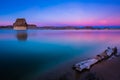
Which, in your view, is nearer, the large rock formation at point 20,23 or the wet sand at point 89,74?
the wet sand at point 89,74

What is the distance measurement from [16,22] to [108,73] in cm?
14895

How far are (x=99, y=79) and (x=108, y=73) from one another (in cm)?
127

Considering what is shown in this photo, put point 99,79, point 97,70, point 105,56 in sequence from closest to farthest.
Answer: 1. point 99,79
2. point 97,70
3. point 105,56

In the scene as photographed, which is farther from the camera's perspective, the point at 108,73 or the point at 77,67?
the point at 77,67

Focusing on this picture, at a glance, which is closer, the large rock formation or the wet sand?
the wet sand

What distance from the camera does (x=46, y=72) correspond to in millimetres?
9672

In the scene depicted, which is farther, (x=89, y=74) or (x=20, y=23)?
(x=20, y=23)

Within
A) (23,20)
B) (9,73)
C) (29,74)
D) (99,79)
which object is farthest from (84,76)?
(23,20)

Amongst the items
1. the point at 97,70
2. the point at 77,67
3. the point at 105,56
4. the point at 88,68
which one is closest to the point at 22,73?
the point at 77,67

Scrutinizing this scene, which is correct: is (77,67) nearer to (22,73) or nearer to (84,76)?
(84,76)

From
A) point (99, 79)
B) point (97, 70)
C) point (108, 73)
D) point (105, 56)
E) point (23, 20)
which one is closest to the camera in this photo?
point (99, 79)

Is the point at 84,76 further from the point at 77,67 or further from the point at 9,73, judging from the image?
the point at 9,73

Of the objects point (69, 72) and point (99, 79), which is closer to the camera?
point (99, 79)

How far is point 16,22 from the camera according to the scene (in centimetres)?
14800
